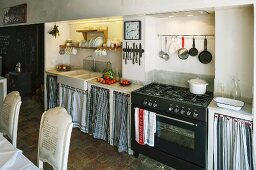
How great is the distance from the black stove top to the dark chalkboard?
2.70 meters

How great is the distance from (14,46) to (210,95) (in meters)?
4.79

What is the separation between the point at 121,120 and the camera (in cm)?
264

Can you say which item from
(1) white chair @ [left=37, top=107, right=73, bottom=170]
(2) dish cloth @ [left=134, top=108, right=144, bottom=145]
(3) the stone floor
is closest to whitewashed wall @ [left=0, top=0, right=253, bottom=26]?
(2) dish cloth @ [left=134, top=108, right=144, bottom=145]

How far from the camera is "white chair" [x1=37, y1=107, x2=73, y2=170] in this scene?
134cm

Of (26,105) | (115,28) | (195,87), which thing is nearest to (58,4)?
(115,28)

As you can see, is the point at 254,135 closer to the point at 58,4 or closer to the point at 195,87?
the point at 195,87

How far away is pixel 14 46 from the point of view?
525 centimetres

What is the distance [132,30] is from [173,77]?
0.81m

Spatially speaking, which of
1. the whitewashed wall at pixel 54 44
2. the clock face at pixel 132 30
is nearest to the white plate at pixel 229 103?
the clock face at pixel 132 30

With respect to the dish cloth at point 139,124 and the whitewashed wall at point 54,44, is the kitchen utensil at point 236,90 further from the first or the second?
the whitewashed wall at point 54,44

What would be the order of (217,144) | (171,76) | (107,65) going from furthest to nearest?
(107,65) < (171,76) < (217,144)

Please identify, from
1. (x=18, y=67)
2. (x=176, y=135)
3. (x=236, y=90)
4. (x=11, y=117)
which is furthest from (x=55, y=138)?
(x=18, y=67)

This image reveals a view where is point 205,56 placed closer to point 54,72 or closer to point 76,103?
point 76,103

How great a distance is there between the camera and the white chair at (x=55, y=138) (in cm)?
134
